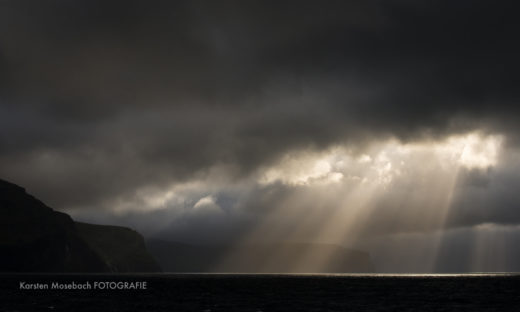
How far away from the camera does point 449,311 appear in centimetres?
6906

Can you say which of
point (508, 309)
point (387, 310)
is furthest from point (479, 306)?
point (387, 310)

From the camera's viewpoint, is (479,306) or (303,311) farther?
(479,306)

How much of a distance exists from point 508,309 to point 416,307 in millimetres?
13285

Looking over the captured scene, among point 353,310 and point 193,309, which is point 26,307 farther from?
point 353,310

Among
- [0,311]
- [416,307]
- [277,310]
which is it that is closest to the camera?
[0,311]

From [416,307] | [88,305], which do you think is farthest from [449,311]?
[88,305]

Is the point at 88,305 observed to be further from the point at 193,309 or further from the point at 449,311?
the point at 449,311

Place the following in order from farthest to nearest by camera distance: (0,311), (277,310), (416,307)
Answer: (416,307) < (277,310) < (0,311)

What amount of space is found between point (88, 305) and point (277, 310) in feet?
103

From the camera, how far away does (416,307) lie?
2958 inches

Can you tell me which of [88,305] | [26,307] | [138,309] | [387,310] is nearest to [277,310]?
[387,310]

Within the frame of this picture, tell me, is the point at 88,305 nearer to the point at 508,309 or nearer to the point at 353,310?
the point at 353,310

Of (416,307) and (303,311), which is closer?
(303,311)

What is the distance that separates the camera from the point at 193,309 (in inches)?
2842
